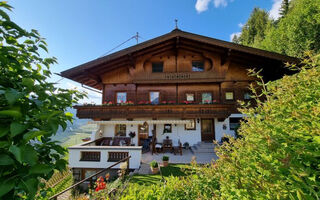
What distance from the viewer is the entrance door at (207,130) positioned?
12.4 m

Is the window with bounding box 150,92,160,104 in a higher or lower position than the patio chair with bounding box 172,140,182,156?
higher

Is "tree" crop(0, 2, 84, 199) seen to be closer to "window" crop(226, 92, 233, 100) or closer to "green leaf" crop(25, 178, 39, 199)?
"green leaf" crop(25, 178, 39, 199)

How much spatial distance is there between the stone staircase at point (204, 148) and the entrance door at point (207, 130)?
3.28 ft

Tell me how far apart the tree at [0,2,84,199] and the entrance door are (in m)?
12.5

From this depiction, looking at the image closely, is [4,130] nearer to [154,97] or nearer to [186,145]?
[186,145]

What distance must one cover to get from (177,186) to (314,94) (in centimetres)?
239

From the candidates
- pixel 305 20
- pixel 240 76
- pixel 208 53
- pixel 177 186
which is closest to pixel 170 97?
pixel 208 53

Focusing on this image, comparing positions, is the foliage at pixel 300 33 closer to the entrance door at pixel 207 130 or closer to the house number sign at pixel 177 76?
the entrance door at pixel 207 130

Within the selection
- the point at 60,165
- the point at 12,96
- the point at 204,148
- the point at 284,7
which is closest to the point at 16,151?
the point at 12,96

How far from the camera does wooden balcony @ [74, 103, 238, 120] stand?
1080 centimetres

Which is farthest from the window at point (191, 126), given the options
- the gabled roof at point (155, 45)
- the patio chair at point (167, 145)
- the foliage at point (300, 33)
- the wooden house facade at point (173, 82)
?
the foliage at point (300, 33)

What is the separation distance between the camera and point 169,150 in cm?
1128

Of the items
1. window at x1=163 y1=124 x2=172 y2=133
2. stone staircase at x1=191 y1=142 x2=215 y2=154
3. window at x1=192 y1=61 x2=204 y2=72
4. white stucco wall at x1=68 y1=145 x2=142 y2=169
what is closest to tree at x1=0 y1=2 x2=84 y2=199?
white stucco wall at x1=68 y1=145 x2=142 y2=169

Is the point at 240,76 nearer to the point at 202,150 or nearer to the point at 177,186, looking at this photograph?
the point at 202,150
